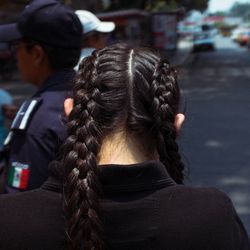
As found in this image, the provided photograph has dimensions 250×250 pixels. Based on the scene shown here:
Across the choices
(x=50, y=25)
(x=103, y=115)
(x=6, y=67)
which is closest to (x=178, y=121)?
(x=103, y=115)

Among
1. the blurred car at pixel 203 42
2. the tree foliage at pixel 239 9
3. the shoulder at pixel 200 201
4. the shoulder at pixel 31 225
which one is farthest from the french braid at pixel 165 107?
the tree foliage at pixel 239 9

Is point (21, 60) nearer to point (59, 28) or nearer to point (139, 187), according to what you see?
point (59, 28)

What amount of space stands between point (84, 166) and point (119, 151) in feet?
0.29

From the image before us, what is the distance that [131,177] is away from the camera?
4.19 ft

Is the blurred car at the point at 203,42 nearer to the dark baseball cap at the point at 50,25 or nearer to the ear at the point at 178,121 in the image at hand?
the dark baseball cap at the point at 50,25

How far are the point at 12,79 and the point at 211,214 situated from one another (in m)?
21.4

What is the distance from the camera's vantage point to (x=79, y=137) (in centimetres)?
131

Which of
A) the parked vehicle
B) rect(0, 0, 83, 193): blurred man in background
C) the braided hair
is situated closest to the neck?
the braided hair

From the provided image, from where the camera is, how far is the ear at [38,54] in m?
2.37

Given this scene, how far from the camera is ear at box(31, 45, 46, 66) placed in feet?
7.77

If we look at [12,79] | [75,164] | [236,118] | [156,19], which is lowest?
[156,19]

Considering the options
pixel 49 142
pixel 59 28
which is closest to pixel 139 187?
pixel 49 142

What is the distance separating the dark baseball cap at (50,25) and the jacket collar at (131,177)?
1091 millimetres

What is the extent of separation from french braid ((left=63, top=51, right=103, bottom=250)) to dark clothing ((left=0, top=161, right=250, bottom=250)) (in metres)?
0.03
